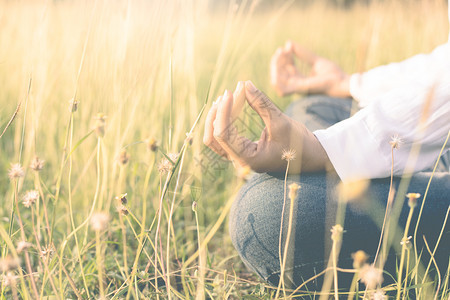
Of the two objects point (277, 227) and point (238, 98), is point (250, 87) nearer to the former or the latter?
point (238, 98)

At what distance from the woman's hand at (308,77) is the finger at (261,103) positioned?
0.84 m

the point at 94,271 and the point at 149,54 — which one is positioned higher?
the point at 149,54

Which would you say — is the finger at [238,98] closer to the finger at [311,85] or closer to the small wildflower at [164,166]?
the small wildflower at [164,166]

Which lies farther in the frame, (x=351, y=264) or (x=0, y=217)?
(x=0, y=217)

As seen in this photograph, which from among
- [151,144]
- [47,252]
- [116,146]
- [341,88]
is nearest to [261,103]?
[151,144]

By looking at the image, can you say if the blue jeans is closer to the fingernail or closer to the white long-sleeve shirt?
the white long-sleeve shirt

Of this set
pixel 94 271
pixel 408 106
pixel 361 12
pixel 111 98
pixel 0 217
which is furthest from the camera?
pixel 361 12

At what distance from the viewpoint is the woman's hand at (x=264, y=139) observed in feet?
2.16

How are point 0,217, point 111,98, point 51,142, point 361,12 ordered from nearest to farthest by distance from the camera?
point 0,217
point 111,98
point 51,142
point 361,12

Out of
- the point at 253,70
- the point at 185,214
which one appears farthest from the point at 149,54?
the point at 253,70

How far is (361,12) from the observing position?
420 centimetres

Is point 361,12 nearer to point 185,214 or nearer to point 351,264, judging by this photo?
point 185,214

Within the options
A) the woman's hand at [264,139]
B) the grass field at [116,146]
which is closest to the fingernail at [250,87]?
the woman's hand at [264,139]

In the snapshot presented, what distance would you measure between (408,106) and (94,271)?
73cm
